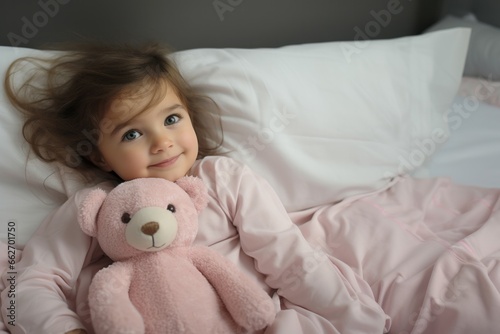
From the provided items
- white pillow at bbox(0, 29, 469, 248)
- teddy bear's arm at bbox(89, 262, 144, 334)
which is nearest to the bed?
white pillow at bbox(0, 29, 469, 248)

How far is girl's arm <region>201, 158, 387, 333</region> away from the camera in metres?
0.88

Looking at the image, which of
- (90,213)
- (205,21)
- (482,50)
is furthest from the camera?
(482,50)

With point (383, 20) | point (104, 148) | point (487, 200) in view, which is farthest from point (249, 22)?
point (487, 200)

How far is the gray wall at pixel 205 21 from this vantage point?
120 cm

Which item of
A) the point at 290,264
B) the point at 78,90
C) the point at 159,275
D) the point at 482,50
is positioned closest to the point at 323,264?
the point at 290,264

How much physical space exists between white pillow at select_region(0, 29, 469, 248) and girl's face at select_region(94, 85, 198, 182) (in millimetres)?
146

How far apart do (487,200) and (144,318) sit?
0.82 m

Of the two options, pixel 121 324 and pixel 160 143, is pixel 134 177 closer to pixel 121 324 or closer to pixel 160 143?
pixel 160 143

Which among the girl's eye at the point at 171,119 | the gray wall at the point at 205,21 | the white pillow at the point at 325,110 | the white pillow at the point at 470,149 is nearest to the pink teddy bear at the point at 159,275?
the girl's eye at the point at 171,119

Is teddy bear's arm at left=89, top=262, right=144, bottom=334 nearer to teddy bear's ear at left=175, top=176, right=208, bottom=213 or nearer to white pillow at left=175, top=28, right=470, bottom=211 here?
teddy bear's ear at left=175, top=176, right=208, bottom=213

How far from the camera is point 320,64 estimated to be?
1.25m

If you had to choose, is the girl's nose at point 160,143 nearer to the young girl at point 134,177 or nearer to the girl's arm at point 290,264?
the young girl at point 134,177

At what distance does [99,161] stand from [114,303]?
359 mm

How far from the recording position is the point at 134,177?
3.17 feet
